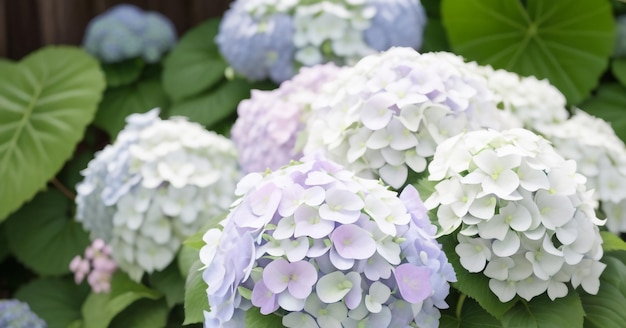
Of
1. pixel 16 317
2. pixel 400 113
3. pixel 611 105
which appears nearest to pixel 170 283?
pixel 16 317

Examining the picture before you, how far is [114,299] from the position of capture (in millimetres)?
1627

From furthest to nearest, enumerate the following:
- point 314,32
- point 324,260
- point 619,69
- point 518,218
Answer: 1. point 619,69
2. point 314,32
3. point 518,218
4. point 324,260

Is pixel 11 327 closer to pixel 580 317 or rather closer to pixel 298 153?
pixel 298 153

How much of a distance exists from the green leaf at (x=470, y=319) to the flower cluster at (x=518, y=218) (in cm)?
5

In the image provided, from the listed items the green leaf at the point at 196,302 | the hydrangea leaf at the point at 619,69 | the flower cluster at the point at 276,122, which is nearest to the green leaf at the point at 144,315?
the flower cluster at the point at 276,122

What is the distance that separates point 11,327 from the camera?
5.61 ft

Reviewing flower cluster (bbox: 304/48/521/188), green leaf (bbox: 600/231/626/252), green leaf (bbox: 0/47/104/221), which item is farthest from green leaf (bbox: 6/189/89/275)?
green leaf (bbox: 600/231/626/252)

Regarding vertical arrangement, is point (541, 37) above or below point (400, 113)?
below

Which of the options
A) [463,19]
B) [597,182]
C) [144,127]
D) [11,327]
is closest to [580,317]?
[597,182]

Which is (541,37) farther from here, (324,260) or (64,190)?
(324,260)

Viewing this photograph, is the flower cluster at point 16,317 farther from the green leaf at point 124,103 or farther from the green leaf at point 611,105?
the green leaf at point 611,105

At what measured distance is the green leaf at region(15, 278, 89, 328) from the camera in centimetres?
196

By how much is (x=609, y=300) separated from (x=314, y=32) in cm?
99

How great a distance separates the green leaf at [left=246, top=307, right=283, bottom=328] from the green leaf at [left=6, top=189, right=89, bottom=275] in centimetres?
129
